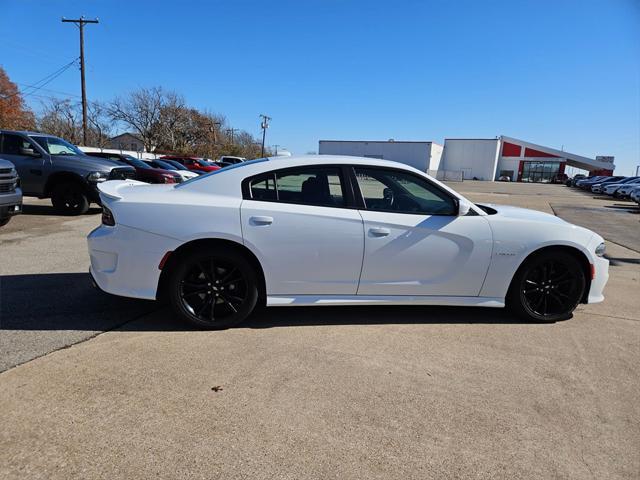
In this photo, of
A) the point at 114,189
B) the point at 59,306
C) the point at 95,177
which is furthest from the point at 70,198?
the point at 114,189

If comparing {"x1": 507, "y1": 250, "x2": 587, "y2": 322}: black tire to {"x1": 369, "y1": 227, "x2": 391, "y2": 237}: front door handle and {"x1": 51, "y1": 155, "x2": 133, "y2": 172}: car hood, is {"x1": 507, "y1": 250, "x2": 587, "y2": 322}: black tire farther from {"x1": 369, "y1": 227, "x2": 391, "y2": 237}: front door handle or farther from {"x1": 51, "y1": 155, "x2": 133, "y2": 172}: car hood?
{"x1": 51, "y1": 155, "x2": 133, "y2": 172}: car hood

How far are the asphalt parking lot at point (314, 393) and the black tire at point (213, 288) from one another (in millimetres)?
167

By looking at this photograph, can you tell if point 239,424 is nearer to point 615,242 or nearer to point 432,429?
point 432,429

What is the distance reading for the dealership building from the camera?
71375mm

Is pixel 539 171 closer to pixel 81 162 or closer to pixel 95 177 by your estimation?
pixel 95 177

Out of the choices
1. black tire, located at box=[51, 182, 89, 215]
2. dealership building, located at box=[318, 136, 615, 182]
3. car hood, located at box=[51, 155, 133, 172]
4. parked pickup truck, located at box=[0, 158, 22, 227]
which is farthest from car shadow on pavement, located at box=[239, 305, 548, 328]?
dealership building, located at box=[318, 136, 615, 182]

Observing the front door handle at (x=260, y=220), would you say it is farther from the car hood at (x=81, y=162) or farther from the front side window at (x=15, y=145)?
the front side window at (x=15, y=145)

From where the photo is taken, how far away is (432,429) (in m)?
2.40

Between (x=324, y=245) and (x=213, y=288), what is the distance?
1.03 meters

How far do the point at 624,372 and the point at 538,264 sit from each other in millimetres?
1114

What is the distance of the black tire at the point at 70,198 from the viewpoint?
32.1 feet

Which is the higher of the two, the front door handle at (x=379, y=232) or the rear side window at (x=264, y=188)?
the rear side window at (x=264, y=188)

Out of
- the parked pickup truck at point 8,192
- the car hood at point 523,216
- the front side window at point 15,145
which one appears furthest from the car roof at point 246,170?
the front side window at point 15,145

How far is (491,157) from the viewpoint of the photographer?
7244cm
